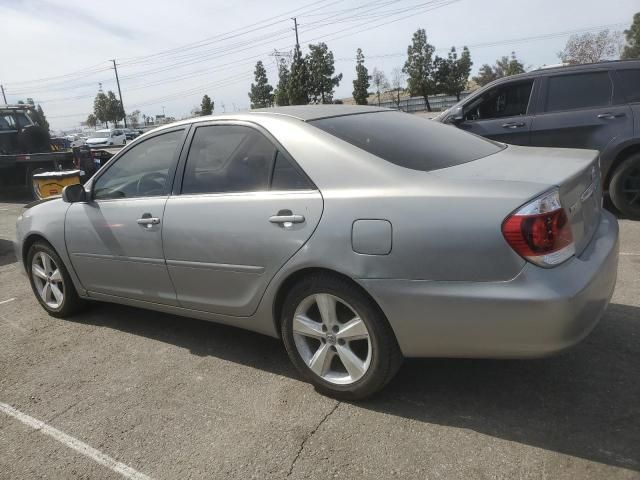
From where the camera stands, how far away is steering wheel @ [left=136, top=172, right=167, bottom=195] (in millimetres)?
3572

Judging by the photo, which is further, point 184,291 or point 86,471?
point 184,291

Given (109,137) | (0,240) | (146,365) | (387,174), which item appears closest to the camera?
(387,174)

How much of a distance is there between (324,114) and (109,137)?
4972 cm

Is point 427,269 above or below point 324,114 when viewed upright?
below

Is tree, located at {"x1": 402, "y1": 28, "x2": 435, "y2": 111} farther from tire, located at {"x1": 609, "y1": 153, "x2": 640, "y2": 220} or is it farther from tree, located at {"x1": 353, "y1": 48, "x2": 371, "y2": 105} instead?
tire, located at {"x1": 609, "y1": 153, "x2": 640, "y2": 220}

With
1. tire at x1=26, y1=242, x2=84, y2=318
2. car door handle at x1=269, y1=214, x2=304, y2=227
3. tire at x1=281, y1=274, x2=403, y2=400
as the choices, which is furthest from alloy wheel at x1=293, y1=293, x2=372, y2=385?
tire at x1=26, y1=242, x2=84, y2=318

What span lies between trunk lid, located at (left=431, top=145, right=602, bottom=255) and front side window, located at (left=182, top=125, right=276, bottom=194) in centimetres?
102

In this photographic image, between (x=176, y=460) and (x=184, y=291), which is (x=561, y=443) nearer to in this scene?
(x=176, y=460)

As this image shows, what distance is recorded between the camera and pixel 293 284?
2906 mm

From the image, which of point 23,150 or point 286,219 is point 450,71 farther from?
point 286,219

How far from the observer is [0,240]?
8117 millimetres

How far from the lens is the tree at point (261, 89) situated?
69.6 meters

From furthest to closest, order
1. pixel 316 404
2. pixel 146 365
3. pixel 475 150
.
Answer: pixel 146 365 → pixel 475 150 → pixel 316 404

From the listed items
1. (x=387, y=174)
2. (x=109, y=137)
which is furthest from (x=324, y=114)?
(x=109, y=137)
